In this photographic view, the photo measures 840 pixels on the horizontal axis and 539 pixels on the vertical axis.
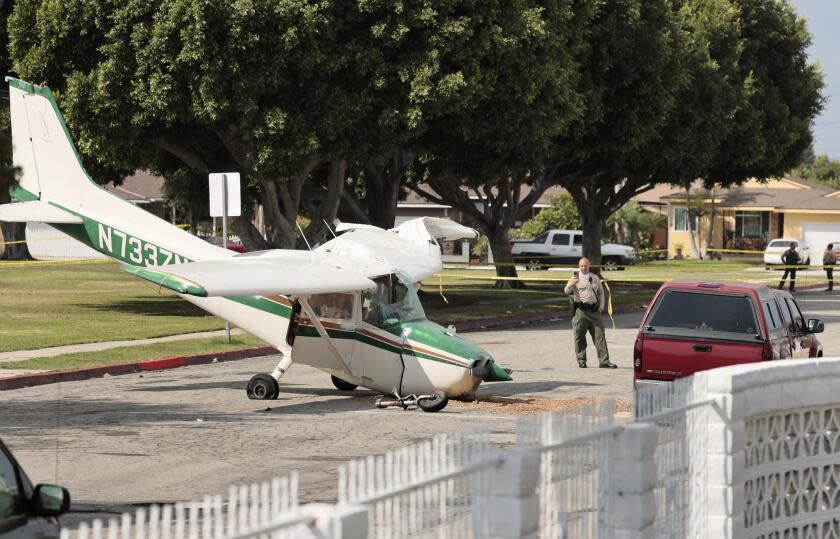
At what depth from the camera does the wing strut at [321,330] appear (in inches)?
753

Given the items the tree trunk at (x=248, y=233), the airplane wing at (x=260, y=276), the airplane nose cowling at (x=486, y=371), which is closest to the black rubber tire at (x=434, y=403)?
the airplane nose cowling at (x=486, y=371)

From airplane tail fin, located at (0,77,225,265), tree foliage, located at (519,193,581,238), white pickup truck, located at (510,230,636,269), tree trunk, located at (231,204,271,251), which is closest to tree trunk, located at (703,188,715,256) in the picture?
tree foliage, located at (519,193,581,238)

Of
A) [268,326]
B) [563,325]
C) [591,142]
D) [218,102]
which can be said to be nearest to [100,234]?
[268,326]

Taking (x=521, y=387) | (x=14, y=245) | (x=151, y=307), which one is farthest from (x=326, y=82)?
(x=14, y=245)

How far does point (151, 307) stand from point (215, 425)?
21.0 meters

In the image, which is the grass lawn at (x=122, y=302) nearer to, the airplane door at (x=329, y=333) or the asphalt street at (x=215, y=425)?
the asphalt street at (x=215, y=425)

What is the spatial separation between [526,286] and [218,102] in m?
23.6

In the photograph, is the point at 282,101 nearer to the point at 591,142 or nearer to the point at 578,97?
the point at 578,97

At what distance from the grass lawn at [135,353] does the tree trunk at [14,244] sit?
40.4 meters

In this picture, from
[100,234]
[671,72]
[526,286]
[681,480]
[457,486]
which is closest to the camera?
[457,486]

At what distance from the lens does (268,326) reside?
20.2m

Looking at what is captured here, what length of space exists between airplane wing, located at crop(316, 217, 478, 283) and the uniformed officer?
249 cm

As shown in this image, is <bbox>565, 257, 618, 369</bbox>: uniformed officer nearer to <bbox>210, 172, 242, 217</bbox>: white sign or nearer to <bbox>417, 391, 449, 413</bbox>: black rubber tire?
<bbox>417, 391, 449, 413</bbox>: black rubber tire

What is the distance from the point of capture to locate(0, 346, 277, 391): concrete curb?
21.2 meters
